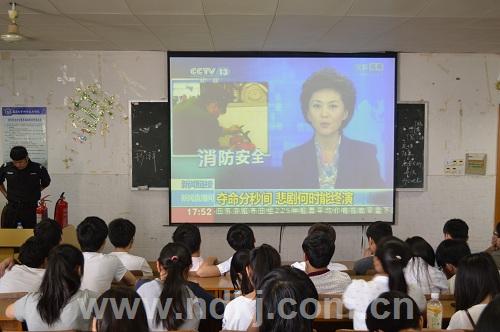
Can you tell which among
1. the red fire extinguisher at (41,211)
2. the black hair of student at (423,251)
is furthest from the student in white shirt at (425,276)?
the red fire extinguisher at (41,211)

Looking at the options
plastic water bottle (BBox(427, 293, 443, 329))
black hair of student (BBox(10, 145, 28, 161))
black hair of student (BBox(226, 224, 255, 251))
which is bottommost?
plastic water bottle (BBox(427, 293, 443, 329))

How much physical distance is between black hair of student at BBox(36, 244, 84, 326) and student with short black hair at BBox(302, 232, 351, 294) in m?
1.35

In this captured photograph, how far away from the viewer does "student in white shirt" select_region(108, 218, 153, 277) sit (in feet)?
11.7

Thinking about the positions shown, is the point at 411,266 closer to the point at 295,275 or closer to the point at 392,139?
the point at 295,275

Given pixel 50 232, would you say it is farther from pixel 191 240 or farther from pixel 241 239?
pixel 241 239

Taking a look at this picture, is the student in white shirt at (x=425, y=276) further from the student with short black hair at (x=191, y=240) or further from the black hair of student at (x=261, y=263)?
the student with short black hair at (x=191, y=240)

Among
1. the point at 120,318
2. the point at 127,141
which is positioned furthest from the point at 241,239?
the point at 127,141

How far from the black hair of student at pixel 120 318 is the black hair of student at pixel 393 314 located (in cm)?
87

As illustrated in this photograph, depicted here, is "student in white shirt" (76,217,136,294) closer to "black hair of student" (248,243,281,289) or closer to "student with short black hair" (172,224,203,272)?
"student with short black hair" (172,224,203,272)

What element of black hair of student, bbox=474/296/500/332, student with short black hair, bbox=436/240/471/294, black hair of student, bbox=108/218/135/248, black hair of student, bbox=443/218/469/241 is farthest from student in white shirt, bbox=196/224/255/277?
black hair of student, bbox=474/296/500/332

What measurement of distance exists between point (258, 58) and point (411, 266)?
10.9ft

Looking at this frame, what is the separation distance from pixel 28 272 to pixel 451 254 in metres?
2.71

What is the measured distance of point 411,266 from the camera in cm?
319

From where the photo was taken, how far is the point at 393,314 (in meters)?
1.90
